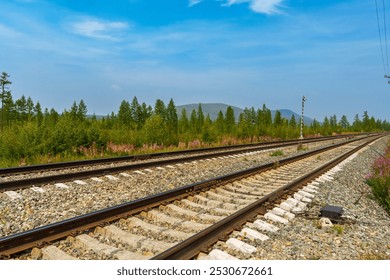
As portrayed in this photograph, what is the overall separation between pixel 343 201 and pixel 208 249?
5.30 m

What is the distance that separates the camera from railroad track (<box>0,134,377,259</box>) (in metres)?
3.93

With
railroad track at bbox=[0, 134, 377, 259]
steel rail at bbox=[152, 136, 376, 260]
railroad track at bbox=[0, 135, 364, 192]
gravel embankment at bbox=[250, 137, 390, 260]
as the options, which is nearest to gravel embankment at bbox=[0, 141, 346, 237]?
railroad track at bbox=[0, 135, 364, 192]

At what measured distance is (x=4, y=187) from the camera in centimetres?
704

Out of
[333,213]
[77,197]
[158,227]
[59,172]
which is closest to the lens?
[158,227]

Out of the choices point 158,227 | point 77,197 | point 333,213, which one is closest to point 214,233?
point 158,227

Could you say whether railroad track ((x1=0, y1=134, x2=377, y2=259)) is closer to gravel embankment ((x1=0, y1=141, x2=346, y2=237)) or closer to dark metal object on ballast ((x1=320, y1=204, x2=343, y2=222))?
dark metal object on ballast ((x1=320, y1=204, x2=343, y2=222))

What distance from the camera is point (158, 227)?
16.3ft

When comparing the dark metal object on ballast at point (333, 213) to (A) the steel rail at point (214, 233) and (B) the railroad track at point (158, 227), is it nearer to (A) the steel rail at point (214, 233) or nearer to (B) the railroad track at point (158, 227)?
(B) the railroad track at point (158, 227)

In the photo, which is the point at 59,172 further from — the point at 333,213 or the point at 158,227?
the point at 333,213

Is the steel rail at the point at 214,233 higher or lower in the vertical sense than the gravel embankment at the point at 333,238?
higher

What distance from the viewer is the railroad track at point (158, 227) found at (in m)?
3.93

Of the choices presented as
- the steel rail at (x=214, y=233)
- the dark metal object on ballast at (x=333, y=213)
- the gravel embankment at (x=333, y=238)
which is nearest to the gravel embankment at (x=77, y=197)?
the steel rail at (x=214, y=233)

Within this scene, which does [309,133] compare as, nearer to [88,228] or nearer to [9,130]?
[9,130]

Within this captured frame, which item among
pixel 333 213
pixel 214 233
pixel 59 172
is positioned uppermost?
pixel 59 172
